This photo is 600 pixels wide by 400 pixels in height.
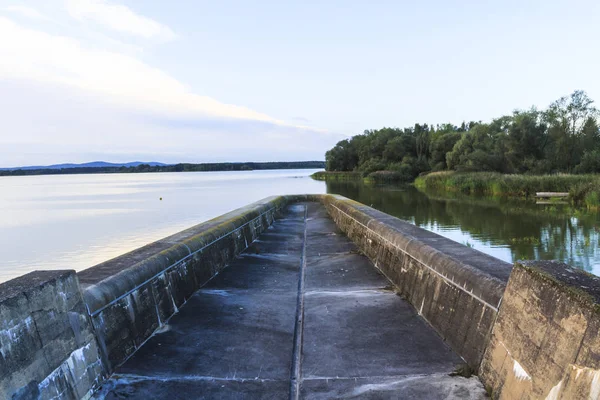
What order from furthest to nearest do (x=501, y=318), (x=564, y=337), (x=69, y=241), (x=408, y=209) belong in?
1. (x=408, y=209)
2. (x=69, y=241)
3. (x=501, y=318)
4. (x=564, y=337)

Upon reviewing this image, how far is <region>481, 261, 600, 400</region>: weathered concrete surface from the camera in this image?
225 cm

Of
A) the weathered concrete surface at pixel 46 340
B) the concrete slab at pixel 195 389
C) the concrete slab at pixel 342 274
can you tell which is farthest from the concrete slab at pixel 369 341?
the weathered concrete surface at pixel 46 340

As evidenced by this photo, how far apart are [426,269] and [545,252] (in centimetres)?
1295

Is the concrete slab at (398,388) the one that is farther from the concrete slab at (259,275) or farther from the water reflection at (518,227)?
the water reflection at (518,227)

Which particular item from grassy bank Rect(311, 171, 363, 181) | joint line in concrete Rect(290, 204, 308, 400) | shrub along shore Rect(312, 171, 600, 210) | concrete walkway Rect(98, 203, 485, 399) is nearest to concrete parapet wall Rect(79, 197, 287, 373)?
concrete walkway Rect(98, 203, 485, 399)

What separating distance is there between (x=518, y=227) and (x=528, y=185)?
17.4 m

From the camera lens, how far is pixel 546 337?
2615 mm

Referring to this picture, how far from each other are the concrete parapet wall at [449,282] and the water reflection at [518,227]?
31.0ft

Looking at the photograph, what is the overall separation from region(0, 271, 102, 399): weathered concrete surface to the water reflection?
45.3 feet

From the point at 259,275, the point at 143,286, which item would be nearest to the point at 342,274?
the point at 259,275

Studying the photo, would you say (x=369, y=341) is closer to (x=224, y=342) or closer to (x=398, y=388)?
(x=398, y=388)

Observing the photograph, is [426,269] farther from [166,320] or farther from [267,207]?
[267,207]

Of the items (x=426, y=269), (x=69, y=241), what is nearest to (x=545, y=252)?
(x=426, y=269)

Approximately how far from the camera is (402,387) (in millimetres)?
3471
